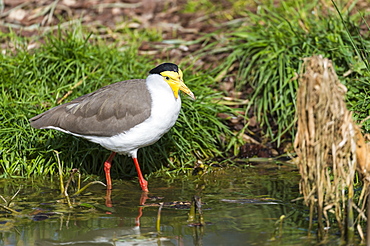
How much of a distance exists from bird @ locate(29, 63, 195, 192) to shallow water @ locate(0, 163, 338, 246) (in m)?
0.50

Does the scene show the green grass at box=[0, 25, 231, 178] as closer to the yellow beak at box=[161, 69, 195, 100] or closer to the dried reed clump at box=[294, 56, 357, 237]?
the yellow beak at box=[161, 69, 195, 100]

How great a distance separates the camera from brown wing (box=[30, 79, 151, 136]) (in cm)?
556

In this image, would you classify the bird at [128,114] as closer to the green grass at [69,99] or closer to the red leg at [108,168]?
the red leg at [108,168]

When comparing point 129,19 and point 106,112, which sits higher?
point 129,19

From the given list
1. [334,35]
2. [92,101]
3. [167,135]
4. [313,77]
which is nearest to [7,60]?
[92,101]

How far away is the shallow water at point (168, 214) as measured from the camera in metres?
4.25

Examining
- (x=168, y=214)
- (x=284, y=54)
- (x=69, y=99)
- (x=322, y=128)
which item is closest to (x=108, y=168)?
(x=69, y=99)

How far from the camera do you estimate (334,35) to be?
23.0 ft

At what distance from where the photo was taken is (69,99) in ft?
21.9

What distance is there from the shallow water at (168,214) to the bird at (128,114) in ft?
1.65

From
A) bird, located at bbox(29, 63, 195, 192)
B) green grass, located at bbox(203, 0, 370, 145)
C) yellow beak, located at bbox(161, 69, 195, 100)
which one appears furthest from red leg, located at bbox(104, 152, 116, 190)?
green grass, located at bbox(203, 0, 370, 145)

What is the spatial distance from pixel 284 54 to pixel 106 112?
2584mm

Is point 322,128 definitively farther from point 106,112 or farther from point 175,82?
point 106,112

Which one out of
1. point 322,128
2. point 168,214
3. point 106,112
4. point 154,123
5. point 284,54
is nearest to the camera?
point 322,128
